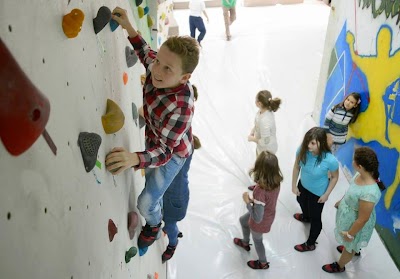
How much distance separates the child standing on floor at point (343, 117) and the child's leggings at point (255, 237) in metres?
1.16

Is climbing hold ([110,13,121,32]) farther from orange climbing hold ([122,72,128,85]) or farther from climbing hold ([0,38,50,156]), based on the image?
climbing hold ([0,38,50,156])

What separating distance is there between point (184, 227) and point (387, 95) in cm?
185

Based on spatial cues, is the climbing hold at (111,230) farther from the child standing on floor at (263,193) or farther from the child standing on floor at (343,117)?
the child standing on floor at (343,117)

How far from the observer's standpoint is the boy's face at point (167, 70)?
1180 millimetres

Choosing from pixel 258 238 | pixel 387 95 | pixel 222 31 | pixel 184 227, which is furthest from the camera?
pixel 222 31

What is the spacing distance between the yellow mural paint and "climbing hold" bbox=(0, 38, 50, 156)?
2.57 meters

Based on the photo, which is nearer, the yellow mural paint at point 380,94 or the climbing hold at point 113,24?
the climbing hold at point 113,24

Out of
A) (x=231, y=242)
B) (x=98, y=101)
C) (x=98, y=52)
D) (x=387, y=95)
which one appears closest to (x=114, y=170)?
(x=98, y=101)

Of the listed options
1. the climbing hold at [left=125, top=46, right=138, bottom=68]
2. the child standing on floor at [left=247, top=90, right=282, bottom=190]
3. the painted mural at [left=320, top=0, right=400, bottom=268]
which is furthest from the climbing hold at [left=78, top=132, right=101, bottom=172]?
the painted mural at [left=320, top=0, right=400, bottom=268]

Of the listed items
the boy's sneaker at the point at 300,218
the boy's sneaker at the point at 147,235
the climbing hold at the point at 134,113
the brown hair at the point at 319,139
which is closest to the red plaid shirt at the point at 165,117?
the climbing hold at the point at 134,113

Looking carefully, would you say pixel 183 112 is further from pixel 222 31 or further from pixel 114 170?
pixel 222 31

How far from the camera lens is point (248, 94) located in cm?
458

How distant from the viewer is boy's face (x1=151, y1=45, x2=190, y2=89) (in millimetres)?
1180

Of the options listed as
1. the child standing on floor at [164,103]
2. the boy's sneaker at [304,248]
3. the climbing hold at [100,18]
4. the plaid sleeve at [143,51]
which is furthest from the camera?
the boy's sneaker at [304,248]
